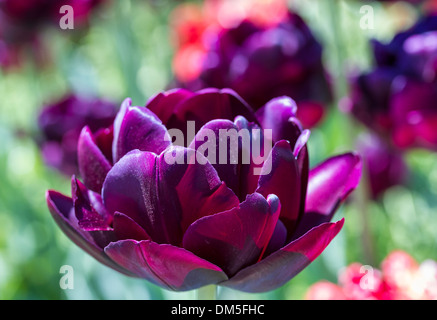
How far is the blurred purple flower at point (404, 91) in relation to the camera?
2.05 ft

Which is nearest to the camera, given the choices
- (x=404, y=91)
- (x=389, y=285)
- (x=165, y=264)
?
(x=165, y=264)

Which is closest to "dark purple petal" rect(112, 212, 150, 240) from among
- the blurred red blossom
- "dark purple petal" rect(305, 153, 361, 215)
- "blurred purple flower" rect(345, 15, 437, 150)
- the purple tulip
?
the purple tulip

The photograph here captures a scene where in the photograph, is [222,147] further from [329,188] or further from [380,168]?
[380,168]

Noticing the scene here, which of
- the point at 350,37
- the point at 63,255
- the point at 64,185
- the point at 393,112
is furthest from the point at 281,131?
the point at 350,37

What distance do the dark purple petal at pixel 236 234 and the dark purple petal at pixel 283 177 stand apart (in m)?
0.01

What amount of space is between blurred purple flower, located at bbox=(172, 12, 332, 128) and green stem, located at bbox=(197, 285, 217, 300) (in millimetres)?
354

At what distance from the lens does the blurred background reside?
714mm

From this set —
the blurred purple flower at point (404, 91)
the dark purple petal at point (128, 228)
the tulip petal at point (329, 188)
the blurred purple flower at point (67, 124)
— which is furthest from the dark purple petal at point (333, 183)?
the blurred purple flower at point (67, 124)

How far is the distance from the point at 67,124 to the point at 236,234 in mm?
532

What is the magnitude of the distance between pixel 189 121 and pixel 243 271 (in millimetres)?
97

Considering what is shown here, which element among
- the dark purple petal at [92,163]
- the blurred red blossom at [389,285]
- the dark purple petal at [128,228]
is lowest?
the blurred red blossom at [389,285]

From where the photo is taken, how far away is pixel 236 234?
324mm
